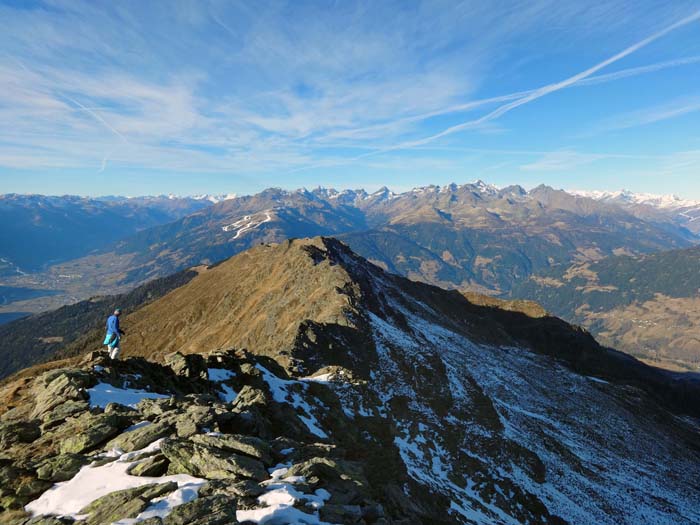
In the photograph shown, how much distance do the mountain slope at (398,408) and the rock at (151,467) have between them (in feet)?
1.46

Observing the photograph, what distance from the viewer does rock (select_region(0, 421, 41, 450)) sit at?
18.8 metres

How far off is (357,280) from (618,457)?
60.6 metres

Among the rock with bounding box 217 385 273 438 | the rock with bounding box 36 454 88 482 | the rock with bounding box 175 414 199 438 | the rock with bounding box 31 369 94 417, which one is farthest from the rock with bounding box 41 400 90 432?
the rock with bounding box 217 385 273 438

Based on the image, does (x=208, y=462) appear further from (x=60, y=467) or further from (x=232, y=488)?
(x=60, y=467)

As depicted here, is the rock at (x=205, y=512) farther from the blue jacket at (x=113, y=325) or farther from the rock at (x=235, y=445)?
the blue jacket at (x=113, y=325)

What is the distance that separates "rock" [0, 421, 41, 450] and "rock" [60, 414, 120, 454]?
254 centimetres

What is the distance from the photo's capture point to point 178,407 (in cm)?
2131

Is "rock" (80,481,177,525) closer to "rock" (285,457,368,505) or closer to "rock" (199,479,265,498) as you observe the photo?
"rock" (199,479,265,498)

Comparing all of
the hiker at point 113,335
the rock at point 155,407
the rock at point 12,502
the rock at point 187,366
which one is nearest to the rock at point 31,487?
the rock at point 12,502

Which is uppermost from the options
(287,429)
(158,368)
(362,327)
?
(158,368)

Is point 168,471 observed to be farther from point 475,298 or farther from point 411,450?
point 475,298

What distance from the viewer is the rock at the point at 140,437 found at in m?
17.1

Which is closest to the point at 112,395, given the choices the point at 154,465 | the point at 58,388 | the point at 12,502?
the point at 58,388

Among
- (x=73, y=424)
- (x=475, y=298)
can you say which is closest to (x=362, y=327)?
(x=73, y=424)
